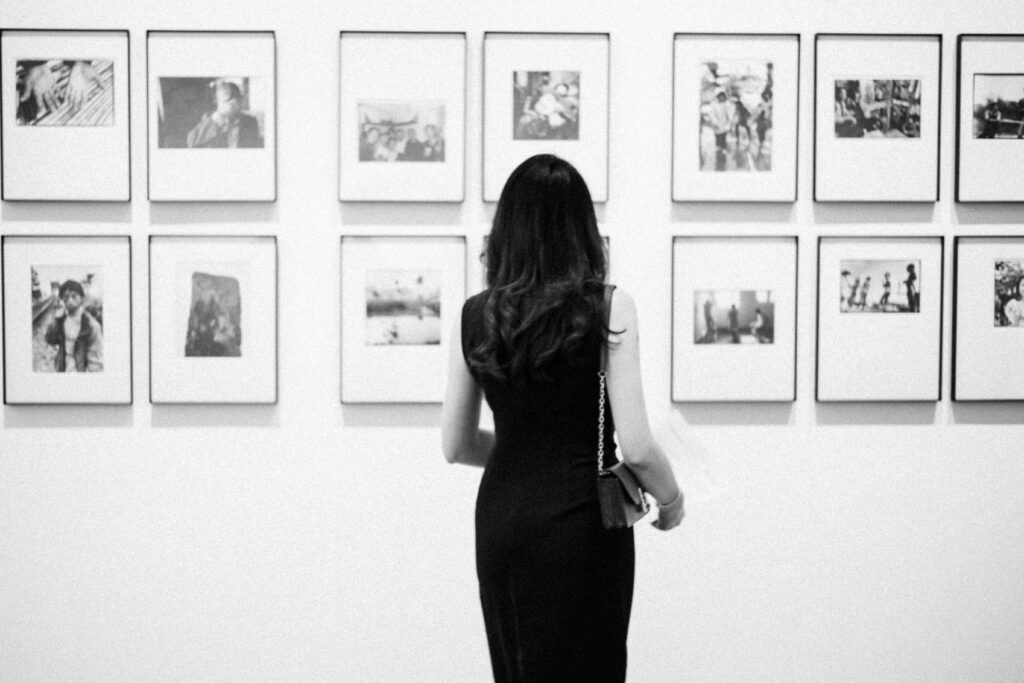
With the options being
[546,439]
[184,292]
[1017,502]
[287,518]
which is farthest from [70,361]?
[1017,502]

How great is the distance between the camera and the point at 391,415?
9.27 feet

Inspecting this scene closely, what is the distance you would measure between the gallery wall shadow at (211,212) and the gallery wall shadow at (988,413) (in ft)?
7.42

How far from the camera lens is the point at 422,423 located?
2828 mm

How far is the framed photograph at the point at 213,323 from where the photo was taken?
9.12 ft

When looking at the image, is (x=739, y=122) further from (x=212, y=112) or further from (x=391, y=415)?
(x=212, y=112)

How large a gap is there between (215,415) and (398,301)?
678mm

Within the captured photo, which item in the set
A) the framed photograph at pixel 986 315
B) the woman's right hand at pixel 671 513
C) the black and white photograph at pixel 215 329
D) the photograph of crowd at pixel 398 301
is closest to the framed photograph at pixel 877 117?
the framed photograph at pixel 986 315

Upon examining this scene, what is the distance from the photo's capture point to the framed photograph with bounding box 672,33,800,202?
279cm

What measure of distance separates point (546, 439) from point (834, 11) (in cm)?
186

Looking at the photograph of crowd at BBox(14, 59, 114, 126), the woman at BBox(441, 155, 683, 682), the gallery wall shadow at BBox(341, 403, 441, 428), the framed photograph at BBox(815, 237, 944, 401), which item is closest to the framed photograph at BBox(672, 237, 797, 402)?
the framed photograph at BBox(815, 237, 944, 401)

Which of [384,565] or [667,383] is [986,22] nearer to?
[667,383]

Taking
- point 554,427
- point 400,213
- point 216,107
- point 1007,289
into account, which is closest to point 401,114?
point 400,213

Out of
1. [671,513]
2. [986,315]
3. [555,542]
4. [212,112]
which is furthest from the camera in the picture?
[986,315]

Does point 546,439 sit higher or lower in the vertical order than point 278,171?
lower
